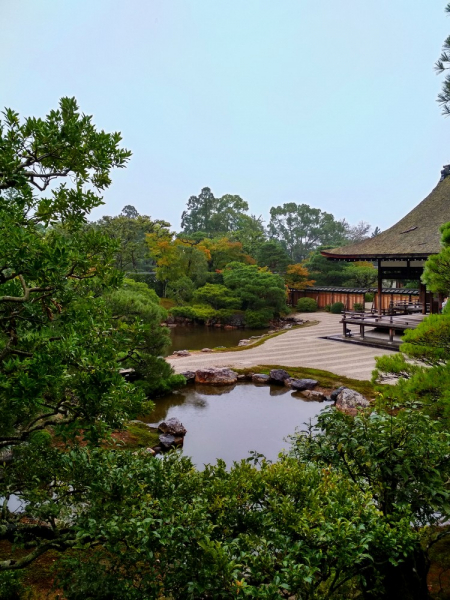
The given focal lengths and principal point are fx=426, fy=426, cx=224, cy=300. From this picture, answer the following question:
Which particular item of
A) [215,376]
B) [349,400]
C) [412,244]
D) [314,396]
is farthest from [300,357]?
[412,244]

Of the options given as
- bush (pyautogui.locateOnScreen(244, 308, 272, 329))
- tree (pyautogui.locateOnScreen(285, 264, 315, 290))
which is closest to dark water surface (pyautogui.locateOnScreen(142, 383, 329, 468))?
bush (pyautogui.locateOnScreen(244, 308, 272, 329))

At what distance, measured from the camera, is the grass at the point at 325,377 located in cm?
1002

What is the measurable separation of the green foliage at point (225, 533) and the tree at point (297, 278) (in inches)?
1038

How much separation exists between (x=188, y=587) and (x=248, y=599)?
0.86ft

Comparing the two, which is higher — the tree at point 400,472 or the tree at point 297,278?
the tree at point 297,278

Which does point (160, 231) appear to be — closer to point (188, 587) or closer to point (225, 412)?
point (225, 412)

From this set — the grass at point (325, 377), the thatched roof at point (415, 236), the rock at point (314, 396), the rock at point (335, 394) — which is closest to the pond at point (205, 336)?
the grass at point (325, 377)

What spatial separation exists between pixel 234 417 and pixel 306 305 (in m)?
20.0

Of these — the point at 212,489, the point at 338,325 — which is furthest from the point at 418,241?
the point at 212,489

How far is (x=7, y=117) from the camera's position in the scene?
233 centimetres

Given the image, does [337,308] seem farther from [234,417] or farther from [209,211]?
[209,211]

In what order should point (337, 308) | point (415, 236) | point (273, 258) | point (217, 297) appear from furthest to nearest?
point (273, 258) < point (337, 308) < point (217, 297) < point (415, 236)

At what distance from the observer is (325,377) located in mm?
11250

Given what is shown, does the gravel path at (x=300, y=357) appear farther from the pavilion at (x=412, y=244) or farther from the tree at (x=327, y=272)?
the tree at (x=327, y=272)
